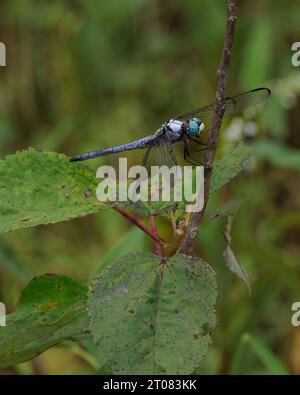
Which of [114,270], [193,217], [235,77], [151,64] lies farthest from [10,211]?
[151,64]

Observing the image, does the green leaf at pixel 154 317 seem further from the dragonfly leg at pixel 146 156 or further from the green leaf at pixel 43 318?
the dragonfly leg at pixel 146 156

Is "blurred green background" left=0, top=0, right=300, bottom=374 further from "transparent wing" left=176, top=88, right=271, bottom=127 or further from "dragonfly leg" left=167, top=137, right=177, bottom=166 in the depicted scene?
"dragonfly leg" left=167, top=137, right=177, bottom=166

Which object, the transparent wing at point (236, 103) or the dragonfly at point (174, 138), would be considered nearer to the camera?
the dragonfly at point (174, 138)

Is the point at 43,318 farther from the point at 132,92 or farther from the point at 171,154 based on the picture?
the point at 132,92

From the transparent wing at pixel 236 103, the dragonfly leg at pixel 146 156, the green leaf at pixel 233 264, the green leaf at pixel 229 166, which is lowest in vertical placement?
the green leaf at pixel 233 264

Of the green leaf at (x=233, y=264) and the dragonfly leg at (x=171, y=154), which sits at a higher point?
the dragonfly leg at (x=171, y=154)

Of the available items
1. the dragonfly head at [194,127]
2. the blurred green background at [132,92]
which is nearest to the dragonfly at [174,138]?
the dragonfly head at [194,127]

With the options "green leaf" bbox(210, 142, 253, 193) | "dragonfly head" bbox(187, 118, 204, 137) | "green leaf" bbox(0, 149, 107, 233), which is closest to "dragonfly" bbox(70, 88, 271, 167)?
"dragonfly head" bbox(187, 118, 204, 137)
